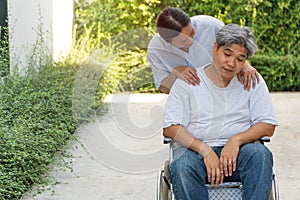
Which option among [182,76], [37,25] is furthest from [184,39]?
[37,25]

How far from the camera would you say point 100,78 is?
7.22m

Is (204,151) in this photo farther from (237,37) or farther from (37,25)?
(37,25)

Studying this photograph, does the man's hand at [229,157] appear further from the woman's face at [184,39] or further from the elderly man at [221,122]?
the woman's face at [184,39]

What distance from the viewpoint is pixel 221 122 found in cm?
342

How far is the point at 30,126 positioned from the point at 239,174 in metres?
1.77

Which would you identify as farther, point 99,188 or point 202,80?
point 99,188

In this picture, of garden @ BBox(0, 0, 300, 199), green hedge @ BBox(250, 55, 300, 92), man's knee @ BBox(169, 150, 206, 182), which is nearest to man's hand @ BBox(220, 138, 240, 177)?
man's knee @ BBox(169, 150, 206, 182)

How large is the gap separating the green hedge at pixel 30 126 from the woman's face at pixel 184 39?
1.14 meters

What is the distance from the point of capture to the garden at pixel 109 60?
17.2 ft

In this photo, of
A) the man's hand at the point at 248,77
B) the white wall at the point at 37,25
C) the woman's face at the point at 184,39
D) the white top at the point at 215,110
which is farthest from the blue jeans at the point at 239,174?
the white wall at the point at 37,25

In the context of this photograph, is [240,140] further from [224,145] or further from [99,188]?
[99,188]

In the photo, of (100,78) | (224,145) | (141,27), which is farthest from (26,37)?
(224,145)

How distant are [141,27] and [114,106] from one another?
1617 mm

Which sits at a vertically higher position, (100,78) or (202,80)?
(202,80)
